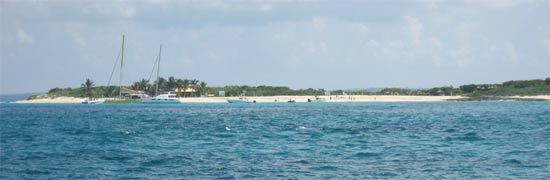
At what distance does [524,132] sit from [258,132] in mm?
21465

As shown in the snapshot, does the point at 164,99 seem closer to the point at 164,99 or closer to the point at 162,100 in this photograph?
the point at 164,99

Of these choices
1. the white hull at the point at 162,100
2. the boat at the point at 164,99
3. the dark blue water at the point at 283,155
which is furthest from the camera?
the boat at the point at 164,99

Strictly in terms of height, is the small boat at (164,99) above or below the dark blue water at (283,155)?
above

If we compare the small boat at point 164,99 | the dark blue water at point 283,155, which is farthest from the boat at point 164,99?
the dark blue water at point 283,155

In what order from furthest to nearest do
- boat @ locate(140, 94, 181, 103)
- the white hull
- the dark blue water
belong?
boat @ locate(140, 94, 181, 103) → the white hull → the dark blue water

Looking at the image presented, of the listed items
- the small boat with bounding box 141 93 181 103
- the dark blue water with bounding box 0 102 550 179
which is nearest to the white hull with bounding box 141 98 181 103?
the small boat with bounding box 141 93 181 103

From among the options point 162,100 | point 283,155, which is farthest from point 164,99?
point 283,155

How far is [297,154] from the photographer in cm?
3819

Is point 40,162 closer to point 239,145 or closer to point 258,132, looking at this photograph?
point 239,145

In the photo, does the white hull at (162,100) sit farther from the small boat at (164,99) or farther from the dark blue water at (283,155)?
the dark blue water at (283,155)

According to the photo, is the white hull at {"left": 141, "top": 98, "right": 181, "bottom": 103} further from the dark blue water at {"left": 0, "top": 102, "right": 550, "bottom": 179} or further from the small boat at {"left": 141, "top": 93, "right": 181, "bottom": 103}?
the dark blue water at {"left": 0, "top": 102, "right": 550, "bottom": 179}

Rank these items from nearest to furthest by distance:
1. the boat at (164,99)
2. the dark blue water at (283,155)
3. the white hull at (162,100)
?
the dark blue water at (283,155) < the white hull at (162,100) < the boat at (164,99)

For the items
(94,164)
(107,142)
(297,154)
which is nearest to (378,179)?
(297,154)

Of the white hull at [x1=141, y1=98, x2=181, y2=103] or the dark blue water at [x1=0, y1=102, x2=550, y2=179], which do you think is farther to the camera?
the white hull at [x1=141, y1=98, x2=181, y2=103]
